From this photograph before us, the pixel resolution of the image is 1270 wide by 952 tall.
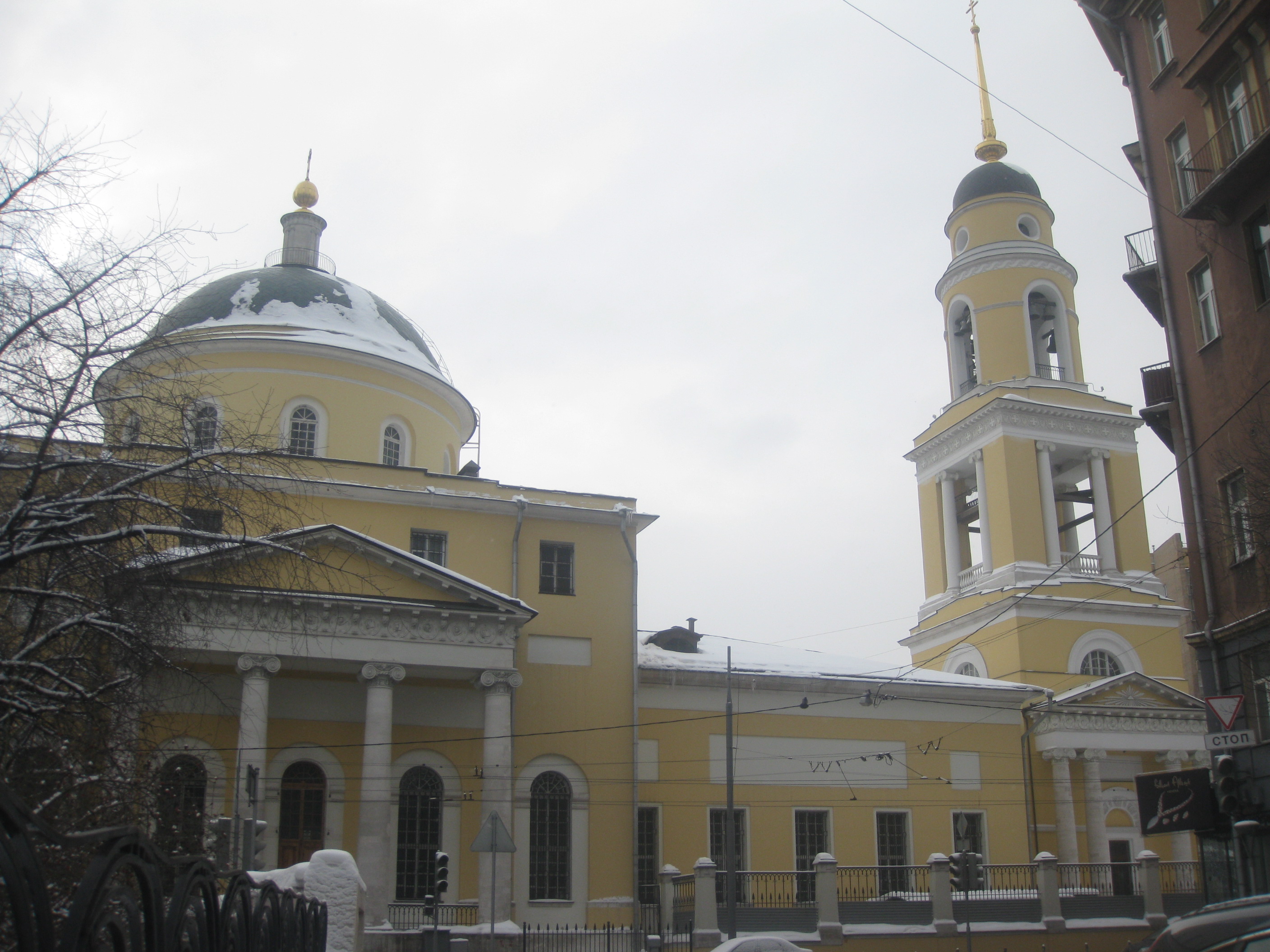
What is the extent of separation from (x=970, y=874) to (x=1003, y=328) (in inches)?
901

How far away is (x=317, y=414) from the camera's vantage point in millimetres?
29406

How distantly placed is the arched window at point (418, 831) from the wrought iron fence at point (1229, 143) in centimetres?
1845

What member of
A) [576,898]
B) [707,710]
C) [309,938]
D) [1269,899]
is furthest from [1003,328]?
[309,938]

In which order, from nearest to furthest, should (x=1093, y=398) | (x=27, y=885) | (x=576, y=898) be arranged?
1. (x=27, y=885)
2. (x=576, y=898)
3. (x=1093, y=398)

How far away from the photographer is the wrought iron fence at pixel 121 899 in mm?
3545

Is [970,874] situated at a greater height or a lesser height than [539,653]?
lesser

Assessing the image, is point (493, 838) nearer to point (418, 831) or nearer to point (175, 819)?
point (175, 819)

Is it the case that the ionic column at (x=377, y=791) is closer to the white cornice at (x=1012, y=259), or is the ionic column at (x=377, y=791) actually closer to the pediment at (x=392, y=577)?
the pediment at (x=392, y=577)

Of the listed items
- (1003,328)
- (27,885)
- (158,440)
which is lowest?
(27,885)

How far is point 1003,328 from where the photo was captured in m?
38.9

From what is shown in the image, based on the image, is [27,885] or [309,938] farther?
[309,938]

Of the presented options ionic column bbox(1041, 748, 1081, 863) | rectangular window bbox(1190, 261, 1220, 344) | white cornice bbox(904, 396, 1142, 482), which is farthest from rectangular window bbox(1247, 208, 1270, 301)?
white cornice bbox(904, 396, 1142, 482)

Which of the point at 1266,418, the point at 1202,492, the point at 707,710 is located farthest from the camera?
the point at 707,710

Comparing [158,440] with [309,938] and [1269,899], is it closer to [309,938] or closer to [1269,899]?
[309,938]
